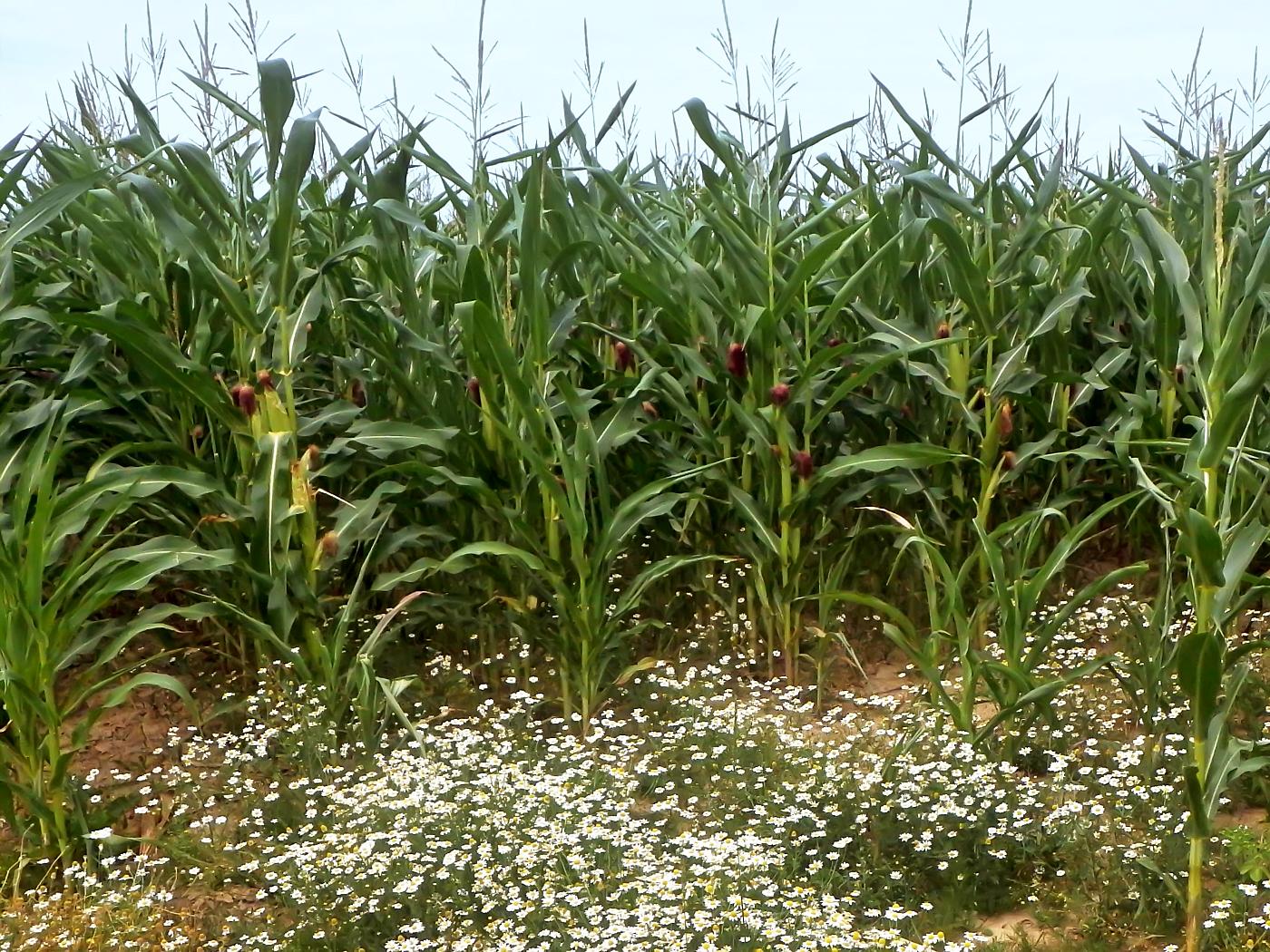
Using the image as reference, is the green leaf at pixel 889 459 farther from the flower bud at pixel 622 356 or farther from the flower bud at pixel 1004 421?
the flower bud at pixel 622 356

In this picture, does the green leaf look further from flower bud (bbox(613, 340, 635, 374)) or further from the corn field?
flower bud (bbox(613, 340, 635, 374))

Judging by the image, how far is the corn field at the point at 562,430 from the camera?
4.11 meters

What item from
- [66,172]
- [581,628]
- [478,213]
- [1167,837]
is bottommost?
[1167,837]

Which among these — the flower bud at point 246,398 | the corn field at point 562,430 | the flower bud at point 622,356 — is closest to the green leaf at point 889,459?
the corn field at point 562,430

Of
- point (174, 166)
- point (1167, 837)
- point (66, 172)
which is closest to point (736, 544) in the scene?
point (1167, 837)

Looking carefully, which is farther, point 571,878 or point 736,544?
point 736,544

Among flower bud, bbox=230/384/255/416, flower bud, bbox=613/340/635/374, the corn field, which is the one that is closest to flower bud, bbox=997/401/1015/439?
the corn field

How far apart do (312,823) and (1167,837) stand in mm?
2397

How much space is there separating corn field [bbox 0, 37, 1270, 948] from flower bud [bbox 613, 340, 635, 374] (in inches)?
0.7

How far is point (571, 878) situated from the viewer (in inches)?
135

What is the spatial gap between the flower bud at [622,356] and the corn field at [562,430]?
2cm

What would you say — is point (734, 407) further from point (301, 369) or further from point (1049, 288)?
point (301, 369)

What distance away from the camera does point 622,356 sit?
506cm

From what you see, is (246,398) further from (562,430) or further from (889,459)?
(889,459)
